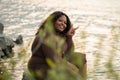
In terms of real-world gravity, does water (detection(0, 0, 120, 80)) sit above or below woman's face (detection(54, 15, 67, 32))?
below

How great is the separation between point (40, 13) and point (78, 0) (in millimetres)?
5139

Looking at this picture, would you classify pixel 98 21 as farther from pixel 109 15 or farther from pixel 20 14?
pixel 20 14

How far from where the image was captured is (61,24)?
13.4ft

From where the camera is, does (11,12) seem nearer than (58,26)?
No

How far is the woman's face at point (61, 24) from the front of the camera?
405cm

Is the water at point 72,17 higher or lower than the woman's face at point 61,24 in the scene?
lower

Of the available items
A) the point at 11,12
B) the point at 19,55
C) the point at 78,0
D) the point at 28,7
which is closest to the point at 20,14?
the point at 11,12

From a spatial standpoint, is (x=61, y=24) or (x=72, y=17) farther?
(x=72, y=17)

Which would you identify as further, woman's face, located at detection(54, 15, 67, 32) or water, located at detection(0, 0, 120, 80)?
water, located at detection(0, 0, 120, 80)

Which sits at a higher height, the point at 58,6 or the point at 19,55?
the point at 19,55

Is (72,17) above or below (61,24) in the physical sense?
below

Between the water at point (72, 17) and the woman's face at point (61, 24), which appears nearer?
the woman's face at point (61, 24)

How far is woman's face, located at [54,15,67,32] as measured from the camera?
4047 millimetres

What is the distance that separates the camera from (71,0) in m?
19.4
